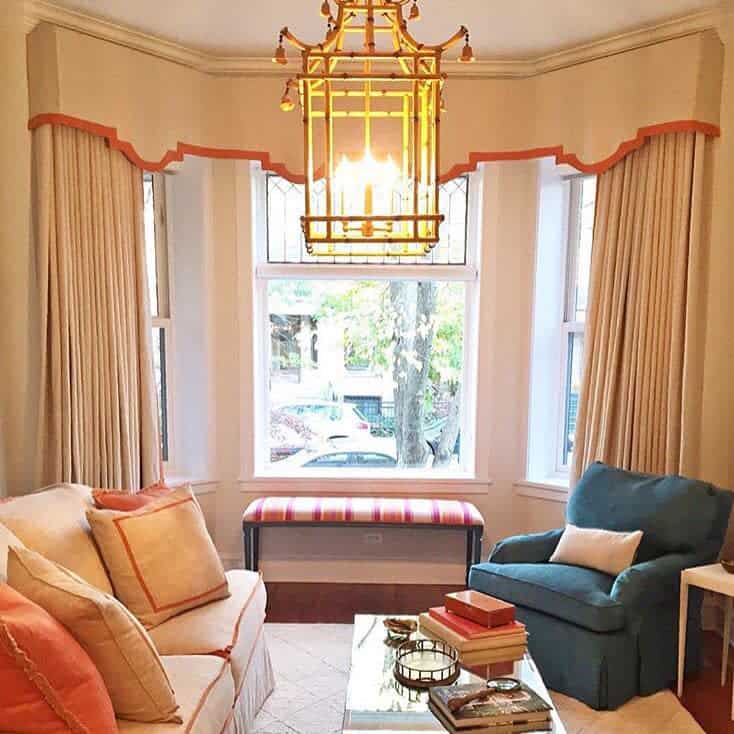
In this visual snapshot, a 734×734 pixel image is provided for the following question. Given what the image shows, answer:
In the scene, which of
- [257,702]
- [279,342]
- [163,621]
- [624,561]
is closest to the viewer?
[163,621]

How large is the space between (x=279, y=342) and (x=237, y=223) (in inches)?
30.4

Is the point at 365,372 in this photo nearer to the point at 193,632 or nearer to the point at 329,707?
the point at 329,707

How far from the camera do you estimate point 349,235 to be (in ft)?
4.99

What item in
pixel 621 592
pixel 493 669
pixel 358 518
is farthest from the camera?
pixel 358 518

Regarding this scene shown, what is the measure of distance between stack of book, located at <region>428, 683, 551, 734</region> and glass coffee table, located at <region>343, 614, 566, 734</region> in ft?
0.11

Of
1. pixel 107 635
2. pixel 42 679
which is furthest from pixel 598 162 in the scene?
pixel 42 679

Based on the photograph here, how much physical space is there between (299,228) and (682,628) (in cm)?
288

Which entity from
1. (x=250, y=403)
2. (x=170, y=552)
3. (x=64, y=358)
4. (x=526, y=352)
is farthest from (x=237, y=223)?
(x=170, y=552)

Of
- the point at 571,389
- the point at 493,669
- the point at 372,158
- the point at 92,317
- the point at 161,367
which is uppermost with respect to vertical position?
the point at 372,158

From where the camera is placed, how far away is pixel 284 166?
12.0 feet

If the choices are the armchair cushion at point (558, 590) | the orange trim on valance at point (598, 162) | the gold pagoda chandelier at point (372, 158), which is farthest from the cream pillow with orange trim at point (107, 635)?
the orange trim on valance at point (598, 162)

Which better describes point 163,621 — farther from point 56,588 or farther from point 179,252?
point 179,252

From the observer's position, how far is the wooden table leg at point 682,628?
2.64m

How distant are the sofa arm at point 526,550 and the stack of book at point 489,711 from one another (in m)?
1.20
